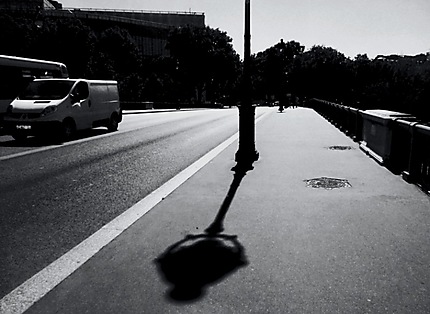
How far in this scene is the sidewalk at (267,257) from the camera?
2.91 m

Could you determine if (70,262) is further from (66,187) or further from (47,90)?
(47,90)

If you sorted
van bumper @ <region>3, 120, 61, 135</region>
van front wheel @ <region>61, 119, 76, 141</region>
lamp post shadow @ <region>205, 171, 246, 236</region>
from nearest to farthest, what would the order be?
lamp post shadow @ <region>205, 171, 246, 236</region> → van bumper @ <region>3, 120, 61, 135</region> → van front wheel @ <region>61, 119, 76, 141</region>

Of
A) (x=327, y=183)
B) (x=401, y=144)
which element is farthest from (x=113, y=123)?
(x=401, y=144)

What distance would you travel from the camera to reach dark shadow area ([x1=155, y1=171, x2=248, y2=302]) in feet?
10.3

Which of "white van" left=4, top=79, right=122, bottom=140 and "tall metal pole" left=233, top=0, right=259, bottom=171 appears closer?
"tall metal pole" left=233, top=0, right=259, bottom=171

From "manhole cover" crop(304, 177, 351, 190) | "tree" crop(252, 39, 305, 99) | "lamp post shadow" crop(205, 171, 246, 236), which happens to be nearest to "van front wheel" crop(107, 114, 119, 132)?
"lamp post shadow" crop(205, 171, 246, 236)

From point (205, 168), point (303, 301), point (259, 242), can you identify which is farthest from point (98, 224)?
point (205, 168)

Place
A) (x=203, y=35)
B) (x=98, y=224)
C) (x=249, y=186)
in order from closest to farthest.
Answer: (x=98, y=224), (x=249, y=186), (x=203, y=35)

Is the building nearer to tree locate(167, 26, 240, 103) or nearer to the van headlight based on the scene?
tree locate(167, 26, 240, 103)

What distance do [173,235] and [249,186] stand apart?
106 inches

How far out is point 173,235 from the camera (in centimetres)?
436

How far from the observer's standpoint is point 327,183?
698 centimetres

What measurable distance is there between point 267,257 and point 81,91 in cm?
1195

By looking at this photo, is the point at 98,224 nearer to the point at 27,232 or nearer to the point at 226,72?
the point at 27,232
